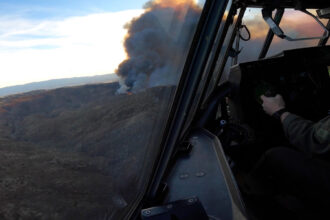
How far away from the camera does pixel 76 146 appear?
0.76m

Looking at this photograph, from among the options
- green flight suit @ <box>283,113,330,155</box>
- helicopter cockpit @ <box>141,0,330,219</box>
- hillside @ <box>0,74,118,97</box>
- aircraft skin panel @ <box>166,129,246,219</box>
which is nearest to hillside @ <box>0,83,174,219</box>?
hillside @ <box>0,74,118,97</box>

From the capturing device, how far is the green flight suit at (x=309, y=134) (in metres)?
1.06

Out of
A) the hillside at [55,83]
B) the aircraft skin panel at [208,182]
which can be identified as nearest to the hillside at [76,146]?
the hillside at [55,83]

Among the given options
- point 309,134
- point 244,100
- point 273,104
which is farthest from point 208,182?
point 244,100

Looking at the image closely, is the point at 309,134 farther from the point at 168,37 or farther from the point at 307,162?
the point at 168,37

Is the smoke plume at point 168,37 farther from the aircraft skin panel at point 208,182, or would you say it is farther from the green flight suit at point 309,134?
the green flight suit at point 309,134

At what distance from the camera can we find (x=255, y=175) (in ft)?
5.22

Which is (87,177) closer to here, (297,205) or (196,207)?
(196,207)

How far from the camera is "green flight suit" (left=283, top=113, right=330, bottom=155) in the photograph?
106 cm

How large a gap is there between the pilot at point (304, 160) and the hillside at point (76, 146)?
0.69 meters

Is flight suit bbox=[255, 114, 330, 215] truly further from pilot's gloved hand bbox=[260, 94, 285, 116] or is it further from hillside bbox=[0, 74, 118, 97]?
hillside bbox=[0, 74, 118, 97]

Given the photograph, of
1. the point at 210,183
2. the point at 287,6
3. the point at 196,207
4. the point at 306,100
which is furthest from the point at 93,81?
the point at 287,6

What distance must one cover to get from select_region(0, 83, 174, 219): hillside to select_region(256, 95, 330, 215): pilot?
27.3 inches

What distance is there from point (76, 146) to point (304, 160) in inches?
43.5
